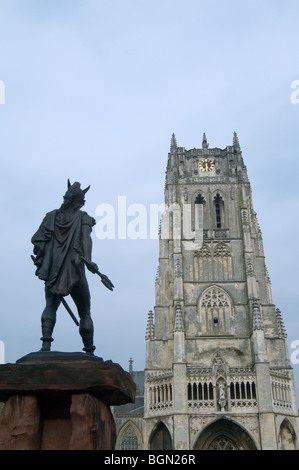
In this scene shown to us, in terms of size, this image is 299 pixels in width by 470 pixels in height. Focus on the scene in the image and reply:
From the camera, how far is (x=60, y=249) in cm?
751

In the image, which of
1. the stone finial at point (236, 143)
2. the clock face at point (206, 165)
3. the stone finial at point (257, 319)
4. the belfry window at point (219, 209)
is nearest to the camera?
the stone finial at point (257, 319)

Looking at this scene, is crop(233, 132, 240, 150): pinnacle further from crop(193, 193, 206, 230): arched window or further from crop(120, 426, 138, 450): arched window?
crop(120, 426, 138, 450): arched window

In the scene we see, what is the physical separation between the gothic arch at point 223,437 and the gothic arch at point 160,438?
2207mm

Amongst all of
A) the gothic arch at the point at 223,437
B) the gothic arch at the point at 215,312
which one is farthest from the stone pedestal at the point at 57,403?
the gothic arch at the point at 215,312

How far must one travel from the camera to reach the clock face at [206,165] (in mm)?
48656

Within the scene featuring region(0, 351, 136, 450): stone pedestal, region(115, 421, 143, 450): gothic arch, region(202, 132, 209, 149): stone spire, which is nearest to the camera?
region(0, 351, 136, 450): stone pedestal

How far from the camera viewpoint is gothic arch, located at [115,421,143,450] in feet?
164

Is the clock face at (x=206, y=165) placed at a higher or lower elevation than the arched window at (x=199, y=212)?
higher

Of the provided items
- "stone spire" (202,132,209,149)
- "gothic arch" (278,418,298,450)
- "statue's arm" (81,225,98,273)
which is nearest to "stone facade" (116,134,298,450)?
"gothic arch" (278,418,298,450)

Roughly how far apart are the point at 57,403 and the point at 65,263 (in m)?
1.98

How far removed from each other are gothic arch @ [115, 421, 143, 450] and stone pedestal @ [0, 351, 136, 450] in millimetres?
46795

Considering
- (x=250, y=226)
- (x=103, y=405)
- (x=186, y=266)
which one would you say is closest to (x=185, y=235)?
(x=186, y=266)

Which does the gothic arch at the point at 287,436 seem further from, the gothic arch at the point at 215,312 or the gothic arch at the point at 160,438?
the gothic arch at the point at 160,438
